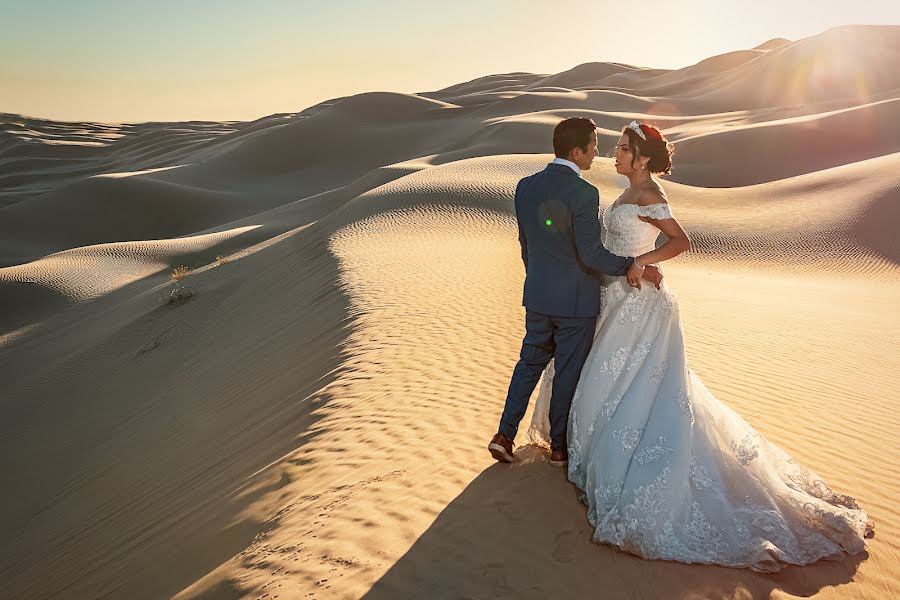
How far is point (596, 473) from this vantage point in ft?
12.8

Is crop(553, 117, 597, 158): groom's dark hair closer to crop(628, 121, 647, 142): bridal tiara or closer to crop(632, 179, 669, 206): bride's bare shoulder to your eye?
crop(628, 121, 647, 142): bridal tiara

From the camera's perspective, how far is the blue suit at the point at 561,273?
391 cm

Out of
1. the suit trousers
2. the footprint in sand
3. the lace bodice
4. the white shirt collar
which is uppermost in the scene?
the white shirt collar

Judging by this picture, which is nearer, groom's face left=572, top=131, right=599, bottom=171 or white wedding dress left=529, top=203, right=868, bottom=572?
white wedding dress left=529, top=203, right=868, bottom=572

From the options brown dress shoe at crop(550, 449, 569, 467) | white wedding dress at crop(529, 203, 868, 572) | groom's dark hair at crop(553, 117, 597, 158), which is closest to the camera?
white wedding dress at crop(529, 203, 868, 572)

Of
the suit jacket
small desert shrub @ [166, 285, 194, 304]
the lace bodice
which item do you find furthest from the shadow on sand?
small desert shrub @ [166, 285, 194, 304]

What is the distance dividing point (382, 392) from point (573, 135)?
349 cm

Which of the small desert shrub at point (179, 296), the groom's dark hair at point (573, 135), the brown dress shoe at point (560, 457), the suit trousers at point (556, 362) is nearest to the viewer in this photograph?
the groom's dark hair at point (573, 135)

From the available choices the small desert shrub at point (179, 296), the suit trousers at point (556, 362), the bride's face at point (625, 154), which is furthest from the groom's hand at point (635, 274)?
the small desert shrub at point (179, 296)

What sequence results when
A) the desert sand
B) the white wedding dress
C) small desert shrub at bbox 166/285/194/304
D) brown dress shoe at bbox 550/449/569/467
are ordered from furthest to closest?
small desert shrub at bbox 166/285/194/304
brown dress shoe at bbox 550/449/569/467
the desert sand
the white wedding dress

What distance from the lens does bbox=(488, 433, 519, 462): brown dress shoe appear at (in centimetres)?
446

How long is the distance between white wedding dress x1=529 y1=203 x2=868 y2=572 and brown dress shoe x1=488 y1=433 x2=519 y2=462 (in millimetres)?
460

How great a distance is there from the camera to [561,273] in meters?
4.05

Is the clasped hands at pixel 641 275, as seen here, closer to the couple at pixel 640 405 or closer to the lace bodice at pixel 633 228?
the couple at pixel 640 405
